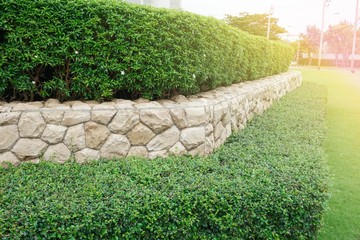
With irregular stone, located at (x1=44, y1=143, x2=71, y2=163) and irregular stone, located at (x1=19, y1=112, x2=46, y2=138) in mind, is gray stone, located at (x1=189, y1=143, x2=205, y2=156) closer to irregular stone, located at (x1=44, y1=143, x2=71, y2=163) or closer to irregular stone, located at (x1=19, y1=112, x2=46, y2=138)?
irregular stone, located at (x1=44, y1=143, x2=71, y2=163)

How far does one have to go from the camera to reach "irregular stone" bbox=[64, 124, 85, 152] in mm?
3678

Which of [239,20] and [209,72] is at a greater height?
[239,20]

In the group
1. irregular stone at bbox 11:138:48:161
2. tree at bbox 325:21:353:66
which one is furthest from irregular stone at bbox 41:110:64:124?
tree at bbox 325:21:353:66

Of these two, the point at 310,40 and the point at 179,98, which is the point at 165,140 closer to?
the point at 179,98

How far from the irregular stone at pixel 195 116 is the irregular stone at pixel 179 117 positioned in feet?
0.18

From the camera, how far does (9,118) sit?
349 centimetres

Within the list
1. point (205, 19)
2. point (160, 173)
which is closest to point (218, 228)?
point (160, 173)

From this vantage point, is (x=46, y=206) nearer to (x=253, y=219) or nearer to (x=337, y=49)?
(x=253, y=219)

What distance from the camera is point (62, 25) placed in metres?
3.68

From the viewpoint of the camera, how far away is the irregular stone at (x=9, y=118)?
347cm

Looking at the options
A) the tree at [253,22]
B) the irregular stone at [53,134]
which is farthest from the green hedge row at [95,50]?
the tree at [253,22]

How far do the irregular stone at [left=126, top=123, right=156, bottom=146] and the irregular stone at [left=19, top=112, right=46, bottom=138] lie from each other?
94 cm

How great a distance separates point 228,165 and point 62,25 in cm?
240

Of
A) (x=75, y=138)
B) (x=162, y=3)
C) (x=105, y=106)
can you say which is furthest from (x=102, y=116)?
(x=162, y=3)
